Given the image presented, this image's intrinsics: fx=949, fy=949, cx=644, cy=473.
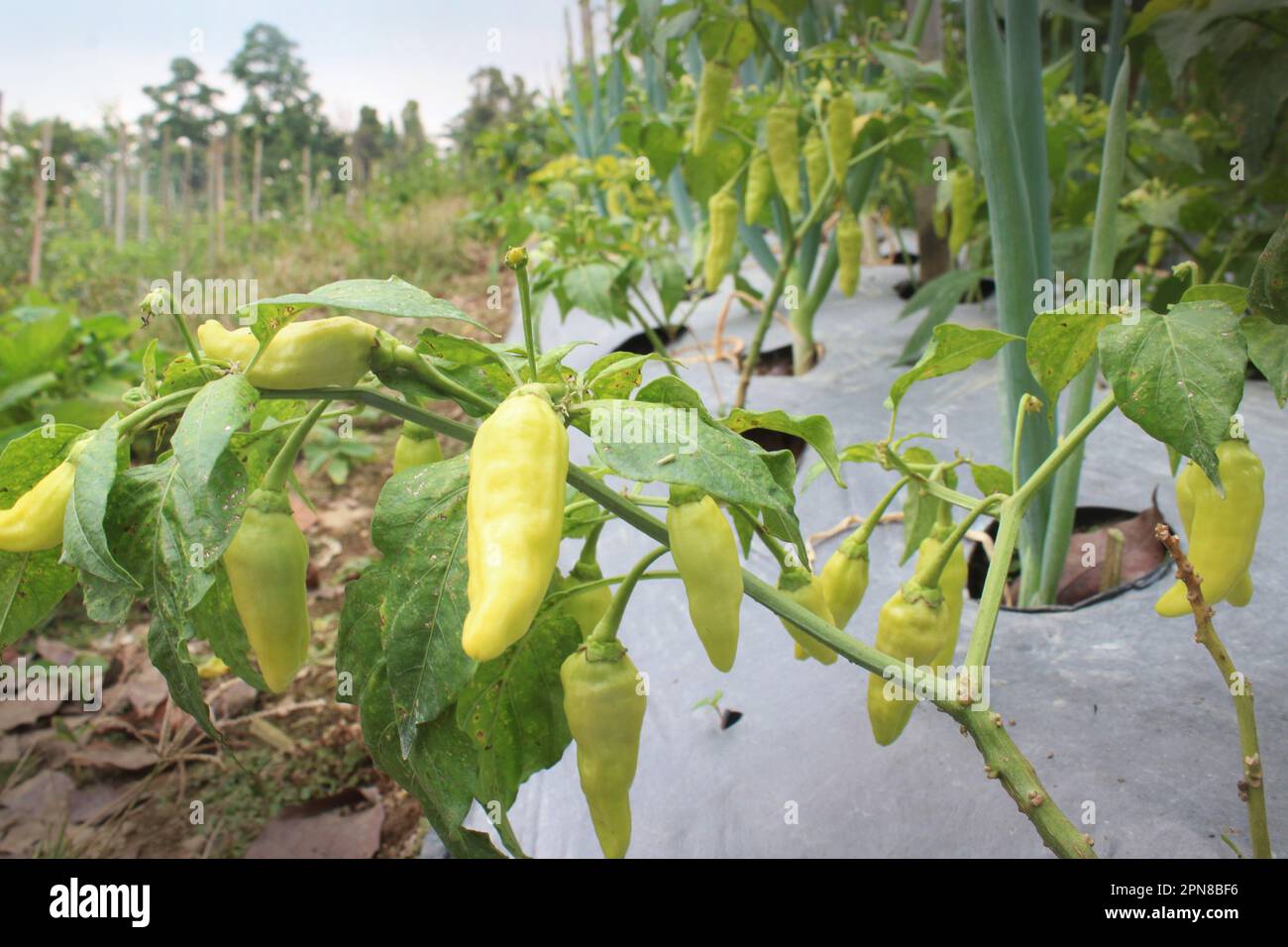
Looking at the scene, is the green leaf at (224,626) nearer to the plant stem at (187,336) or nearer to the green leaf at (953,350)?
the plant stem at (187,336)

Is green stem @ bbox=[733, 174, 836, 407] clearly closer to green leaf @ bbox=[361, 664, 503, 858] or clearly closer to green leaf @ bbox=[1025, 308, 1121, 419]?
green leaf @ bbox=[1025, 308, 1121, 419]

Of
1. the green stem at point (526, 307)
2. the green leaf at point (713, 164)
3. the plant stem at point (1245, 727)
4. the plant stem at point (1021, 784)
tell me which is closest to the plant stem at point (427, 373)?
the green stem at point (526, 307)

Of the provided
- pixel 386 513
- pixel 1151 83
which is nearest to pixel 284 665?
pixel 386 513

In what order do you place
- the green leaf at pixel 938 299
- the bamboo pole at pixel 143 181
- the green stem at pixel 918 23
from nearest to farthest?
the green leaf at pixel 938 299 < the green stem at pixel 918 23 < the bamboo pole at pixel 143 181

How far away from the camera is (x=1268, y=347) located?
2.02 feet

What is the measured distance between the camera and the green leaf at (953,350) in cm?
70

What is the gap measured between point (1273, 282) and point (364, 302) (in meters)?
0.53

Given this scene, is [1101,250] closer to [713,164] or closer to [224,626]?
[224,626]

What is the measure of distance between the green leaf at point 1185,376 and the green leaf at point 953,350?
13cm

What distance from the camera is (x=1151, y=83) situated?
1.90 metres

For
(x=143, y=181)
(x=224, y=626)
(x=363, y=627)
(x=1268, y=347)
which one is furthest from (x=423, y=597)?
(x=143, y=181)

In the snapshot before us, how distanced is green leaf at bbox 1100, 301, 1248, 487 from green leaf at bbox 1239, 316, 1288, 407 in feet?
0.18
